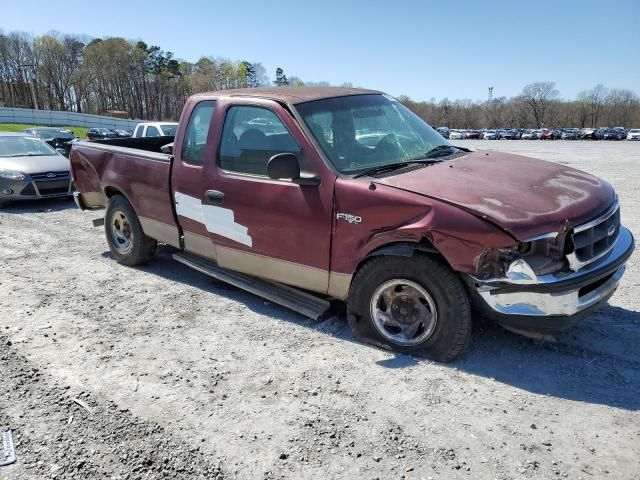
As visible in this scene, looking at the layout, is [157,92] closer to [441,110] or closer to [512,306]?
[441,110]

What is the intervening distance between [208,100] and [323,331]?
253 centimetres

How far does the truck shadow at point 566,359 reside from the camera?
315 cm

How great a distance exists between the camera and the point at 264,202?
13.5ft

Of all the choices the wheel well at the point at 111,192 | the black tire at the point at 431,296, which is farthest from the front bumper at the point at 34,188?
the black tire at the point at 431,296

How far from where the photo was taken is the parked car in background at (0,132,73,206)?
1004 centimetres

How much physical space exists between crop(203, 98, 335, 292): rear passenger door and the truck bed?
78 centimetres

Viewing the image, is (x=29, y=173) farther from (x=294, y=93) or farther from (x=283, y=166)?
(x=283, y=166)

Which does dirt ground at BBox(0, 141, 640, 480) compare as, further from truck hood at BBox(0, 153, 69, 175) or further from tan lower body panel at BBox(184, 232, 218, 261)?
truck hood at BBox(0, 153, 69, 175)

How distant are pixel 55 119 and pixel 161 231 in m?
68.4

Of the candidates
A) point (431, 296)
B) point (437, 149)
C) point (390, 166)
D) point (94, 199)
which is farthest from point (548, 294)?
point (94, 199)

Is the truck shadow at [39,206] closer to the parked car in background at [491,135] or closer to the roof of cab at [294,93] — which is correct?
the roof of cab at [294,93]

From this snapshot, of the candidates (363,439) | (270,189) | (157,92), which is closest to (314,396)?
(363,439)

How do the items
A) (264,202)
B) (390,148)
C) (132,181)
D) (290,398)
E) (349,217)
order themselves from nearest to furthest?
(290,398), (349,217), (264,202), (390,148), (132,181)

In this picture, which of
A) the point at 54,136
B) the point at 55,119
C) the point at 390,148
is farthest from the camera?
the point at 55,119
